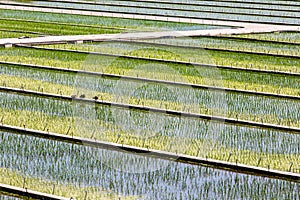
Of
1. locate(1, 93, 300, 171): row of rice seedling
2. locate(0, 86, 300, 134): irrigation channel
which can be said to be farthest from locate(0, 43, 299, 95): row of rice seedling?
locate(1, 93, 300, 171): row of rice seedling

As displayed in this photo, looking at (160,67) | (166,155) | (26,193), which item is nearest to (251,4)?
(160,67)

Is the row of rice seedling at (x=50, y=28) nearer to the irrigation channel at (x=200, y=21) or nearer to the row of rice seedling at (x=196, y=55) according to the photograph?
the row of rice seedling at (x=196, y=55)

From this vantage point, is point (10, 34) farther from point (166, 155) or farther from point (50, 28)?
point (166, 155)

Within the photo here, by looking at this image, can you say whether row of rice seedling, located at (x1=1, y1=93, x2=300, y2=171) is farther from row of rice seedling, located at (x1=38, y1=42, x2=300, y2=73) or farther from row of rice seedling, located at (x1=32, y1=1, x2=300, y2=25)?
row of rice seedling, located at (x1=32, y1=1, x2=300, y2=25)

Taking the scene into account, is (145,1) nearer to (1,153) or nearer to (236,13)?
(236,13)

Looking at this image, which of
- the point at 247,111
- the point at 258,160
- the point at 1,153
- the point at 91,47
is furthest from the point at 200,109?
the point at 91,47

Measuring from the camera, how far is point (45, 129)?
9125mm

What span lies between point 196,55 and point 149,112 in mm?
3770

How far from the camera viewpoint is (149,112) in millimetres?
A: 10070

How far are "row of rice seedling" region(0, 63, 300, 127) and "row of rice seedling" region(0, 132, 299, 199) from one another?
2.11 metres

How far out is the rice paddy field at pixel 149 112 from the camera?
25.0 ft

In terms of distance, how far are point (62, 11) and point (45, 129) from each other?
10.2 m

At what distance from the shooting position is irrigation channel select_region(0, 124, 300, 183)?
782cm

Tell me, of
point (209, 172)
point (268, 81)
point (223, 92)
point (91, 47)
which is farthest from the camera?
point (91, 47)
